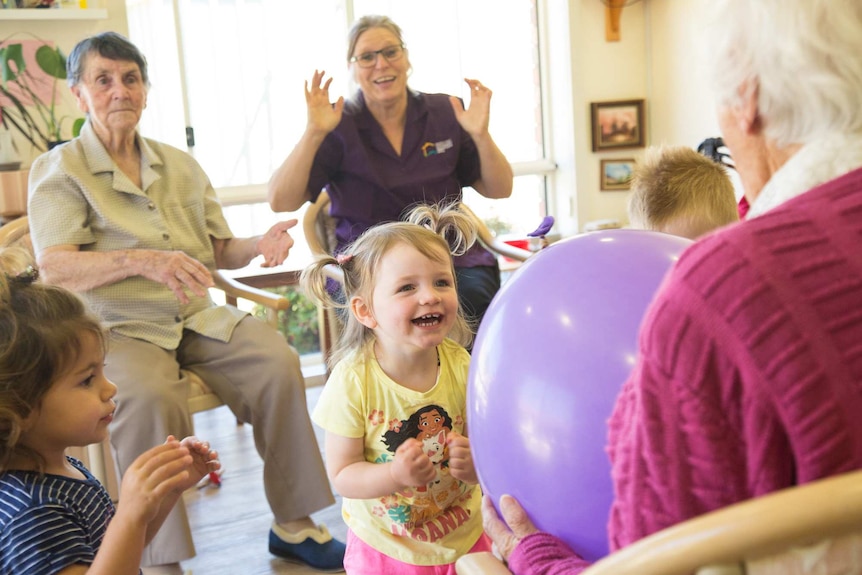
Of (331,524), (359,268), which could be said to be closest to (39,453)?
(359,268)

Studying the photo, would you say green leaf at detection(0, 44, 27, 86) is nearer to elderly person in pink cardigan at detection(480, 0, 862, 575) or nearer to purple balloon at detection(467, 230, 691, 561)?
purple balloon at detection(467, 230, 691, 561)

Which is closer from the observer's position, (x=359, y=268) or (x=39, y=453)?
(x=39, y=453)

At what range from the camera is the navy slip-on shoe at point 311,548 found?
238cm

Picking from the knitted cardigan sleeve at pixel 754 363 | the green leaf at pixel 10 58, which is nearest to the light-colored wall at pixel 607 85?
the green leaf at pixel 10 58

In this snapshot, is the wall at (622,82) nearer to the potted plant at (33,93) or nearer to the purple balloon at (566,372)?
the potted plant at (33,93)

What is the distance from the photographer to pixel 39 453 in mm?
1330

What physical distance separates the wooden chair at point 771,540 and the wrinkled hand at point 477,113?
85.8 inches

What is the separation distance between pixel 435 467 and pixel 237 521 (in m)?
1.41

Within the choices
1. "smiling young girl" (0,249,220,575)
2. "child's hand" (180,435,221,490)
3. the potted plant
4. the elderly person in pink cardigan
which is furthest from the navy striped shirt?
the potted plant

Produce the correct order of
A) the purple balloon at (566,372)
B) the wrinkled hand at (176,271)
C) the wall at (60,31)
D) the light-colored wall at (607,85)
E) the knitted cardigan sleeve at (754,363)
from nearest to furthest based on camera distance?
the knitted cardigan sleeve at (754,363) → the purple balloon at (566,372) → the wrinkled hand at (176,271) → the wall at (60,31) → the light-colored wall at (607,85)

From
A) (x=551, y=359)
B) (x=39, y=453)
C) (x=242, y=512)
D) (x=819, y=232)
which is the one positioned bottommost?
(x=242, y=512)

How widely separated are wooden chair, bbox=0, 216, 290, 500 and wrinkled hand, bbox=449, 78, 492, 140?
2.57 ft

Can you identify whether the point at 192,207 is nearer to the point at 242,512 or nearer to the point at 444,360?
the point at 242,512

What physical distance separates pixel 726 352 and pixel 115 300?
1.92m
